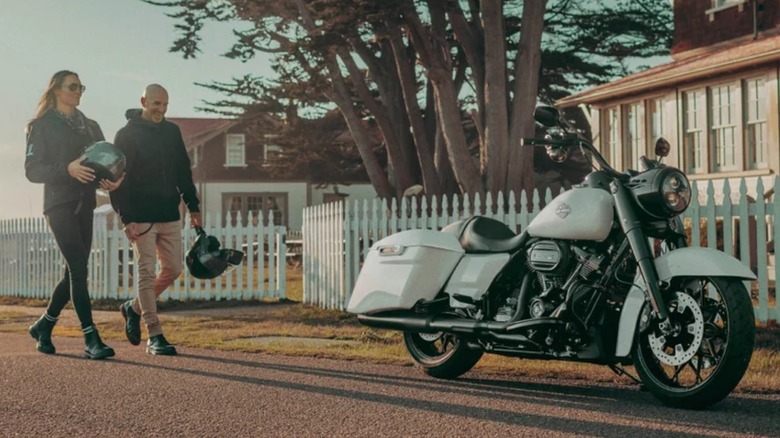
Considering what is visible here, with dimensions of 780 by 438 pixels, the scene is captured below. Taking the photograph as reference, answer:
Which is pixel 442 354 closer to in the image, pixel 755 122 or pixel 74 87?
pixel 74 87

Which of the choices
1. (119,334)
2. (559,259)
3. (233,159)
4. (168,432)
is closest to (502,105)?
(119,334)

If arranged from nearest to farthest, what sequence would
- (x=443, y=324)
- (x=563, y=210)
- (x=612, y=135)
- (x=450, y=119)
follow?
(x=563, y=210) < (x=443, y=324) < (x=450, y=119) < (x=612, y=135)

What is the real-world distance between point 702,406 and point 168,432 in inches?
104

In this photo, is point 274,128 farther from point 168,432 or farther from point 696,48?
point 168,432

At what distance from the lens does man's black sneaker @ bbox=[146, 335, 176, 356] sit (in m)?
8.35

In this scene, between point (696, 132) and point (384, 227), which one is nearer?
point (384, 227)

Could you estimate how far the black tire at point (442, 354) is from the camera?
6852 mm

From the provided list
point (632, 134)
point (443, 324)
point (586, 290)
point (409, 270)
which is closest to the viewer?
point (586, 290)


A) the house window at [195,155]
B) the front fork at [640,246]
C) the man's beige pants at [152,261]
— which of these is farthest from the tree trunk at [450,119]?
the house window at [195,155]

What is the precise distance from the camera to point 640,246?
570 centimetres

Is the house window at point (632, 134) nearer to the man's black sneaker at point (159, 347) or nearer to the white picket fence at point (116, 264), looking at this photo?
the white picket fence at point (116, 264)

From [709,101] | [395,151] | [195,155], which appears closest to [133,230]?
[395,151]

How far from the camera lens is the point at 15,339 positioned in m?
10.0

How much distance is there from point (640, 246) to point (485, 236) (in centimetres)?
133
